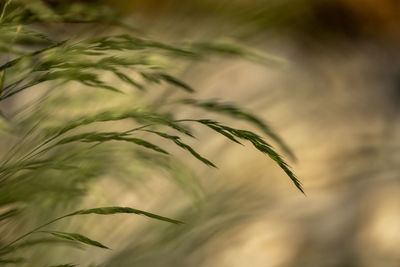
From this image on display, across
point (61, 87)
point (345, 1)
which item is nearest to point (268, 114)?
point (345, 1)

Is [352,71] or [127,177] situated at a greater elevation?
[352,71]

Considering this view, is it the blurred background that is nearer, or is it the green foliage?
the green foliage

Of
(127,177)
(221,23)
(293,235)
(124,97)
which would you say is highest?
(221,23)

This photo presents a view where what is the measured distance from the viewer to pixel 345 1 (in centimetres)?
94

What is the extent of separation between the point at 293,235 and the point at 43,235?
340 mm

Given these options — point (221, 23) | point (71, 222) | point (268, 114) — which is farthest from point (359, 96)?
point (71, 222)

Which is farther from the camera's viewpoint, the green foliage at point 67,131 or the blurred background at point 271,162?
the blurred background at point 271,162

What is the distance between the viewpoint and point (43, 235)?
83 centimetres

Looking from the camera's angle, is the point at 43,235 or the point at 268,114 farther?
the point at 268,114

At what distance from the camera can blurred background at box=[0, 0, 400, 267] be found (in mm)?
835

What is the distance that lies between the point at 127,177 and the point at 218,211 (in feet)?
0.48

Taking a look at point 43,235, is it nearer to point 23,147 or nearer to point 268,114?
point 23,147

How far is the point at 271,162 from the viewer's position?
2.94ft

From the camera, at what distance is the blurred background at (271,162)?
32.9 inches
